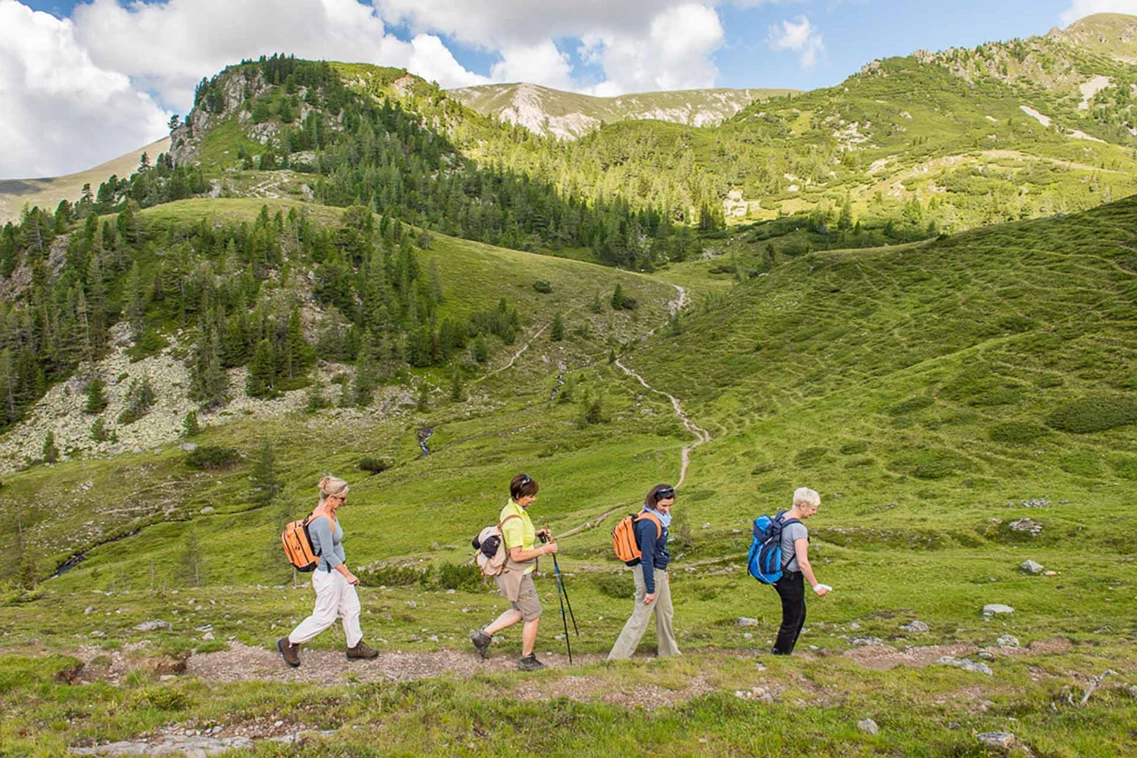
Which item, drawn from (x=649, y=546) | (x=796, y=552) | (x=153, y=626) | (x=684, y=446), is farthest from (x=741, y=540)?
(x=684, y=446)

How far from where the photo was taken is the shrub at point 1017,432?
3741 centimetres

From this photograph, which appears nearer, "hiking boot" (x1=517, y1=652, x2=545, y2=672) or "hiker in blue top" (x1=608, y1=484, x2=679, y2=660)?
"hiker in blue top" (x1=608, y1=484, x2=679, y2=660)

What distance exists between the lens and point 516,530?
12281 mm

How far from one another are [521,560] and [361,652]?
544cm

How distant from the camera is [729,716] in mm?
10203

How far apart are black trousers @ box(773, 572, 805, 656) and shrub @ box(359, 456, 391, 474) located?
249ft

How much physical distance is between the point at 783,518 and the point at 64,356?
14811cm

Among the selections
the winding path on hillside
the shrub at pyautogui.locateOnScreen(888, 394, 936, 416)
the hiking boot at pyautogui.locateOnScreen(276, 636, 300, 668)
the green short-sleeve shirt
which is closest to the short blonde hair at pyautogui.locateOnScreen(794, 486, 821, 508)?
the green short-sleeve shirt

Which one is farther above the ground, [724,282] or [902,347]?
[724,282]

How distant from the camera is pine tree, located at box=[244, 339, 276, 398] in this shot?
112000 mm

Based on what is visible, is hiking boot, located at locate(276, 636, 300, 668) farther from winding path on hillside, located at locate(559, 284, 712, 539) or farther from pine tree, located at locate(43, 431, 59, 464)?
pine tree, located at locate(43, 431, 59, 464)

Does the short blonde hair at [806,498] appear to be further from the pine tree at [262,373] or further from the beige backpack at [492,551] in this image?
the pine tree at [262,373]

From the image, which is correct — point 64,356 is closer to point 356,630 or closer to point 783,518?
point 356,630

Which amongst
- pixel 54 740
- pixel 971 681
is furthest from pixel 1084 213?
pixel 54 740
